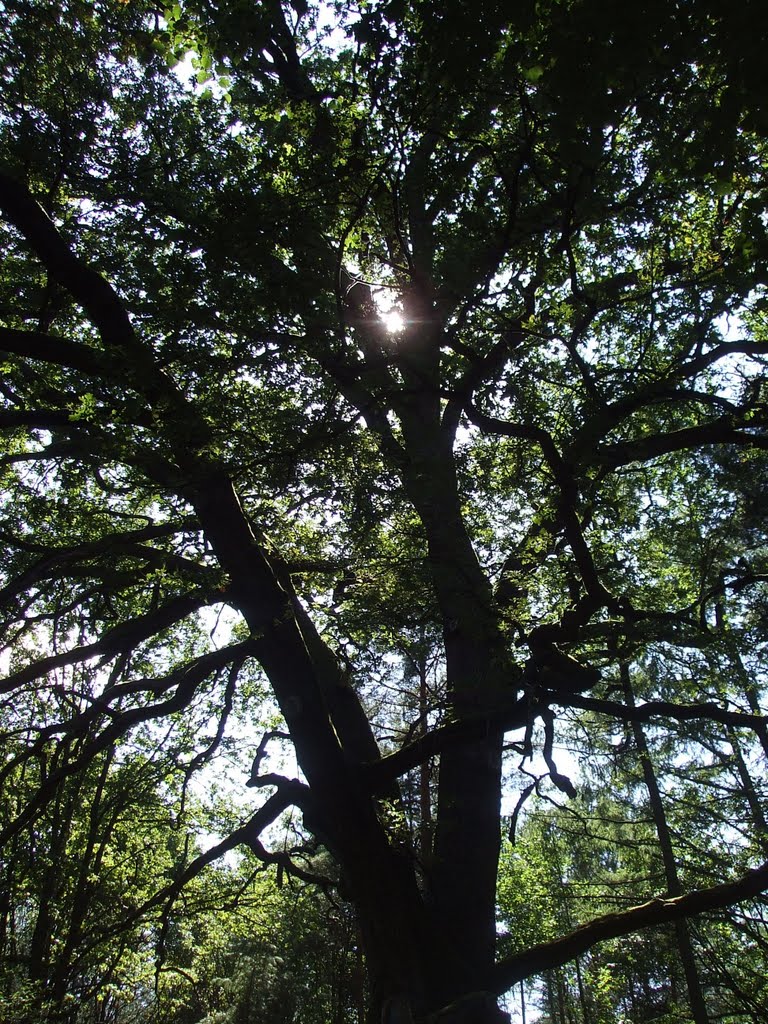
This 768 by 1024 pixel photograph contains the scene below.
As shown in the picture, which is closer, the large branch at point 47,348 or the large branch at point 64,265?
the large branch at point 47,348

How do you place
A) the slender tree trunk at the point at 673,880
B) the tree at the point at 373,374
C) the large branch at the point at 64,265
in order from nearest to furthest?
→ the tree at the point at 373,374 → the large branch at the point at 64,265 → the slender tree trunk at the point at 673,880

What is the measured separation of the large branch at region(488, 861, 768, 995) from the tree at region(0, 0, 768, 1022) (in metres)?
0.03

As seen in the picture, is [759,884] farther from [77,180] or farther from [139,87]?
[139,87]

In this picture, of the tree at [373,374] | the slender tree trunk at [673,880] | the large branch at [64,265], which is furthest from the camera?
the slender tree trunk at [673,880]

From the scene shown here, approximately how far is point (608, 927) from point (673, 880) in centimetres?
801

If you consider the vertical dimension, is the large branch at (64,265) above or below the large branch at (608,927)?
above

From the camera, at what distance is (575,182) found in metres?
4.38

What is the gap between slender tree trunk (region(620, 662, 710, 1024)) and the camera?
10.2m

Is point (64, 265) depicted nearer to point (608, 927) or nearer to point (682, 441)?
point (682, 441)

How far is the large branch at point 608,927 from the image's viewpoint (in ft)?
16.0

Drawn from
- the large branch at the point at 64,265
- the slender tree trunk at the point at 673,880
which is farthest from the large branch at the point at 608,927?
the large branch at the point at 64,265

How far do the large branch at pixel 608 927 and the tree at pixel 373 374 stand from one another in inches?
1.0

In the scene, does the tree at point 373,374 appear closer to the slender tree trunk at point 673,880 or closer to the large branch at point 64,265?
the large branch at point 64,265

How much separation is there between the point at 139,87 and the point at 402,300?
4296 millimetres
